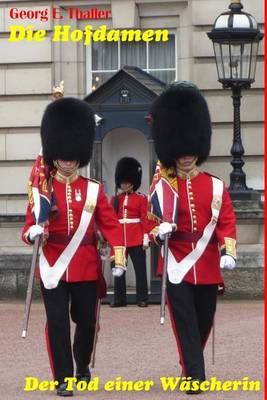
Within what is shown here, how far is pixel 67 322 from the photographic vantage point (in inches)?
333

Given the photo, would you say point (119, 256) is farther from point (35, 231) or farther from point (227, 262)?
point (227, 262)

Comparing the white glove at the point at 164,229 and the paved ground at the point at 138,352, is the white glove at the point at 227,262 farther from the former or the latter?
the paved ground at the point at 138,352

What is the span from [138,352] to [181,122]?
201 cm

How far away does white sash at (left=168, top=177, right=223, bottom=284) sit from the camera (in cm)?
854

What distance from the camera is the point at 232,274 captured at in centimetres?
1370

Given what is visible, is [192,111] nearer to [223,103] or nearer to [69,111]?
[69,111]

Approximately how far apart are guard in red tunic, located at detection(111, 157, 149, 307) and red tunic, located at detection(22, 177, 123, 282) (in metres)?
4.76

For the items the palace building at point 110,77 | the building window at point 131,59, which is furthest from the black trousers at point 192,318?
the building window at point 131,59

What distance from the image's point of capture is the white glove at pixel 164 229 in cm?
841

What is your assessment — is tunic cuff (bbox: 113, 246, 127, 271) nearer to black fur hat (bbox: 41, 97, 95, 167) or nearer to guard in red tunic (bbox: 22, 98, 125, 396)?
guard in red tunic (bbox: 22, 98, 125, 396)

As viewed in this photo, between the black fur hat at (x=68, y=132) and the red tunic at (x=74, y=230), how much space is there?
7.2 inches

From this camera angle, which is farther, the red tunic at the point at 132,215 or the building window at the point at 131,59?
the building window at the point at 131,59

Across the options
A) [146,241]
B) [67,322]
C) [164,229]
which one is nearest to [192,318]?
[164,229]

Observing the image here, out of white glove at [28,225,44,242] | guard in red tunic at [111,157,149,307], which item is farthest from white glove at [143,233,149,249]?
white glove at [28,225,44,242]
